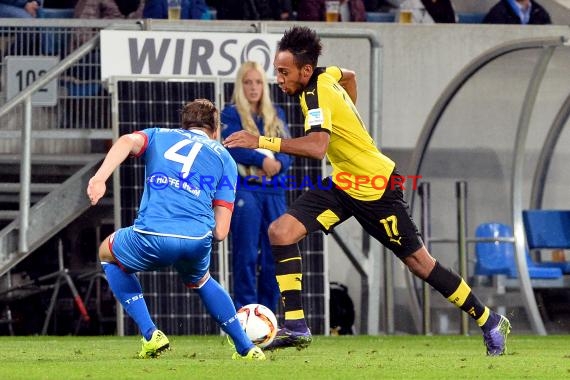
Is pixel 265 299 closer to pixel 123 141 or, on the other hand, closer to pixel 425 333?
pixel 425 333

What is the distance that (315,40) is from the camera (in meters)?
10.4

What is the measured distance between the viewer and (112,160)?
8.86 meters

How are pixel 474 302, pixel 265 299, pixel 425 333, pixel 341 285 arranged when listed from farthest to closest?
pixel 341 285 < pixel 425 333 < pixel 265 299 < pixel 474 302

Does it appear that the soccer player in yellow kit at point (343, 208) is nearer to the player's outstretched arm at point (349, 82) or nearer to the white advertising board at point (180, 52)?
the player's outstretched arm at point (349, 82)

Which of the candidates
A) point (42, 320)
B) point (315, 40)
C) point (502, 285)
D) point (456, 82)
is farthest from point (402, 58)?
point (315, 40)

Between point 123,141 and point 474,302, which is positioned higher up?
point 123,141

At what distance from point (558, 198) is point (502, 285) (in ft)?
5.31

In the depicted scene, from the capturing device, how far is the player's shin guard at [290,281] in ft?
34.0

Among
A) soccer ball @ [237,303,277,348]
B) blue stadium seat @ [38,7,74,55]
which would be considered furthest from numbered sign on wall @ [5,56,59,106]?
soccer ball @ [237,303,277,348]

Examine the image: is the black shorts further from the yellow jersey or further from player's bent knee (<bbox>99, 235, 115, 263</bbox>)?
player's bent knee (<bbox>99, 235, 115, 263</bbox>)

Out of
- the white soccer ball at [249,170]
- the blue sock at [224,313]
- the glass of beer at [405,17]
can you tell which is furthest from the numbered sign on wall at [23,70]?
Result: the blue sock at [224,313]

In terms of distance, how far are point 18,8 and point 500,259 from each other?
576 cm

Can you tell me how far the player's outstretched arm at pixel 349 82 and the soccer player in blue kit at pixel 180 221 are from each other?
5.94 feet

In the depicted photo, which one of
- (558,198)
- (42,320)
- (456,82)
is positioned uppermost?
(456,82)
